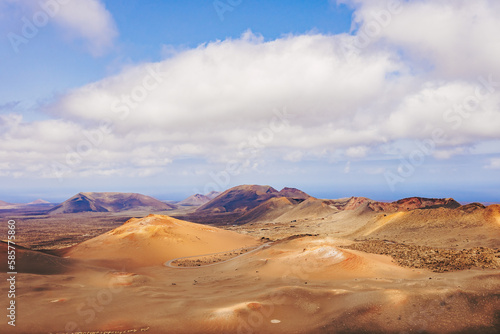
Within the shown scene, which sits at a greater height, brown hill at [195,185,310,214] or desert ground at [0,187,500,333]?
brown hill at [195,185,310,214]

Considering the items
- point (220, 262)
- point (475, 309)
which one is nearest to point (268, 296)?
point (475, 309)

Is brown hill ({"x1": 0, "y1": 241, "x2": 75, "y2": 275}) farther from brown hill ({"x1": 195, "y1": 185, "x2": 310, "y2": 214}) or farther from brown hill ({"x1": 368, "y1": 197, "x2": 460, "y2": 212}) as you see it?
brown hill ({"x1": 195, "y1": 185, "x2": 310, "y2": 214})

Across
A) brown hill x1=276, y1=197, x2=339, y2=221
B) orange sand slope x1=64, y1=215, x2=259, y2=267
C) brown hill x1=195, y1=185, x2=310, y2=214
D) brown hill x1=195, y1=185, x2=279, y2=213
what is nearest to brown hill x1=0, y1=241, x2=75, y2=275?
orange sand slope x1=64, y1=215, x2=259, y2=267

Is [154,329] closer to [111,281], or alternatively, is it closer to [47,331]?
[47,331]

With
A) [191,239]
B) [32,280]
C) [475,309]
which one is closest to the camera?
[475,309]

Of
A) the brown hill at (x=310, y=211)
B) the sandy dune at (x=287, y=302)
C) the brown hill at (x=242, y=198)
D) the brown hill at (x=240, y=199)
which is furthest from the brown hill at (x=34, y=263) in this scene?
the brown hill at (x=242, y=198)

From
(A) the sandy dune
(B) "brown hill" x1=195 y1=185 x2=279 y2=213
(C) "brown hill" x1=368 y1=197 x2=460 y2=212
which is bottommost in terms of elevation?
(A) the sandy dune

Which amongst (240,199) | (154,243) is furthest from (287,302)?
(240,199)

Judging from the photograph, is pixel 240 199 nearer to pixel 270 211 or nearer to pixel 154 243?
pixel 270 211
